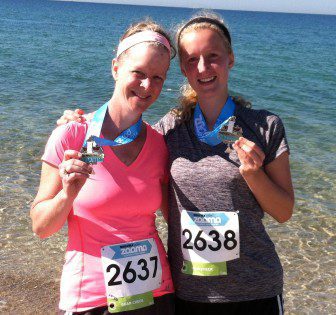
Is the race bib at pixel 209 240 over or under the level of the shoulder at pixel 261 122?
under

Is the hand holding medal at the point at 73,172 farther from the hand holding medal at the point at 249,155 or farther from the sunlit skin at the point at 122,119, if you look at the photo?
the hand holding medal at the point at 249,155

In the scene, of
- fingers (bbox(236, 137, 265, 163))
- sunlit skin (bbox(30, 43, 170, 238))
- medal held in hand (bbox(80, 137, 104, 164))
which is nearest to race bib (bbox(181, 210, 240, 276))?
sunlit skin (bbox(30, 43, 170, 238))

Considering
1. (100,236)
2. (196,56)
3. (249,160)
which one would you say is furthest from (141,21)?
(100,236)

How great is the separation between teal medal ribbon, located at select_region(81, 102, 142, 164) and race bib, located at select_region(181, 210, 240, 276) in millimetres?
530

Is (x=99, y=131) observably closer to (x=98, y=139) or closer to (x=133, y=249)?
(x=98, y=139)

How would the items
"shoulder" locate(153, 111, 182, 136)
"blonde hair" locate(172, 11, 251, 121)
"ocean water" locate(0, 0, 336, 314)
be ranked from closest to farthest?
1. "blonde hair" locate(172, 11, 251, 121)
2. "shoulder" locate(153, 111, 182, 136)
3. "ocean water" locate(0, 0, 336, 314)

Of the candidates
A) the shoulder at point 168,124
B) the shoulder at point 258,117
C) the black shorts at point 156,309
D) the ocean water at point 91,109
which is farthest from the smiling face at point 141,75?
the black shorts at point 156,309

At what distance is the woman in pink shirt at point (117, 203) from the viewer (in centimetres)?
281

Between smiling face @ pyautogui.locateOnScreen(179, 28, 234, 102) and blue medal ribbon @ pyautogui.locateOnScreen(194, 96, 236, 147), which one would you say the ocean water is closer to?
smiling face @ pyautogui.locateOnScreen(179, 28, 234, 102)

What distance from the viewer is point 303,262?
6352 mm

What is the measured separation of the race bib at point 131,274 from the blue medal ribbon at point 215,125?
650 mm

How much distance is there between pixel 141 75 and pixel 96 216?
31.6 inches

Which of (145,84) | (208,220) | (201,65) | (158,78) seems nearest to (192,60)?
(201,65)

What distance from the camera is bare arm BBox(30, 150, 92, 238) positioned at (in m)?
2.57
